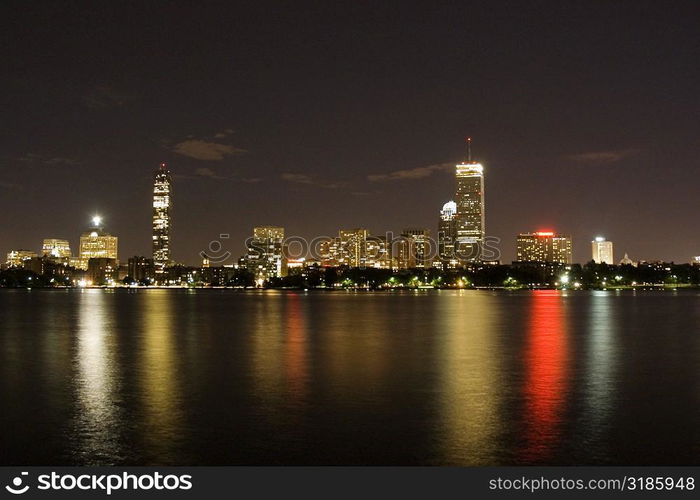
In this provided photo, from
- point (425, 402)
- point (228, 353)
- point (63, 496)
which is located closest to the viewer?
point (63, 496)

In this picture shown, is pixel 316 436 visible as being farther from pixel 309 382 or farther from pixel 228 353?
pixel 228 353

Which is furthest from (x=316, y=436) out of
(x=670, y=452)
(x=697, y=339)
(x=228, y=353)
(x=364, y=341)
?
(x=697, y=339)

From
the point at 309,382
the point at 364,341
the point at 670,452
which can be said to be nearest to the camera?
the point at 670,452

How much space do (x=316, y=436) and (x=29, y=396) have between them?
900 centimetres

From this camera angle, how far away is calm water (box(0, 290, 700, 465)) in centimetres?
1291

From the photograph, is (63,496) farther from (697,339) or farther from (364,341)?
(697,339)

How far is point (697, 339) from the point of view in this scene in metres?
36.5

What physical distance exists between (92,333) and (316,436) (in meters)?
29.7

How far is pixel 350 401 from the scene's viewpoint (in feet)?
59.1

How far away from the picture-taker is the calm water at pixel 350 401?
12.9m

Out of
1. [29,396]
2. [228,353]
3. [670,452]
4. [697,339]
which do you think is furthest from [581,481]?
[697,339]

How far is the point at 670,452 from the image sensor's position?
12844mm

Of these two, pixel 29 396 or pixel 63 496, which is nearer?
pixel 63 496

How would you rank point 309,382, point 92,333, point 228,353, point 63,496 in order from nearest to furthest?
point 63,496
point 309,382
point 228,353
point 92,333
